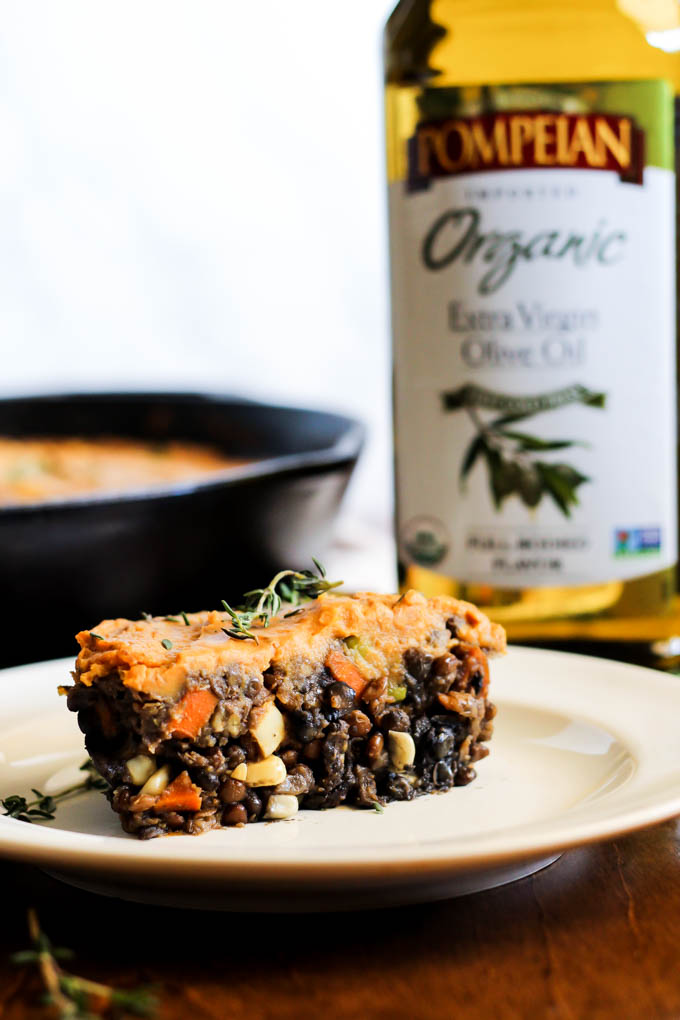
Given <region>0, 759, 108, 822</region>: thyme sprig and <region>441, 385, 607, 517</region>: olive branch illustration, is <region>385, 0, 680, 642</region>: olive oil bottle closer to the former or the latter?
<region>441, 385, 607, 517</region>: olive branch illustration

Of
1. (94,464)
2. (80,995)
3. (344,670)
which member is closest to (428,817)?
(344,670)

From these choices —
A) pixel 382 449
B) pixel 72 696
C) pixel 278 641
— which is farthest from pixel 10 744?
pixel 382 449

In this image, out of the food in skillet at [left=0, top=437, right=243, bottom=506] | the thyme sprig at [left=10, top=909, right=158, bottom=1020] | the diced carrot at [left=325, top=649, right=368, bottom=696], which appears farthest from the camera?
the food in skillet at [left=0, top=437, right=243, bottom=506]

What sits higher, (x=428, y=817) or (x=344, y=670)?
(x=344, y=670)

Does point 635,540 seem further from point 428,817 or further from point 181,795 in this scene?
point 181,795

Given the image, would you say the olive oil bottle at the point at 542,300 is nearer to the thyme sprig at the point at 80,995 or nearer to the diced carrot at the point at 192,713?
the diced carrot at the point at 192,713

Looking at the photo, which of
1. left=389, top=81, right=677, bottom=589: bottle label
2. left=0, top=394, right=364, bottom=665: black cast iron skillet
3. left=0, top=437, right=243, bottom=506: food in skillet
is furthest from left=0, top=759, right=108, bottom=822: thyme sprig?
left=0, top=437, right=243, bottom=506: food in skillet
